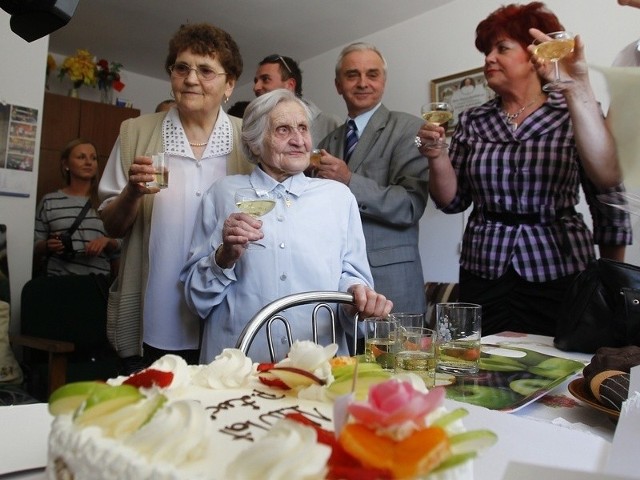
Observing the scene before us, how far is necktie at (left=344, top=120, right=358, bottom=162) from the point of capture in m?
2.18

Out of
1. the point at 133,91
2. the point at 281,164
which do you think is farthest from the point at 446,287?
the point at 133,91

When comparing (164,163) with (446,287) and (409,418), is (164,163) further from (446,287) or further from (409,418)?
(446,287)

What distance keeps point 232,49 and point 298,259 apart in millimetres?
727

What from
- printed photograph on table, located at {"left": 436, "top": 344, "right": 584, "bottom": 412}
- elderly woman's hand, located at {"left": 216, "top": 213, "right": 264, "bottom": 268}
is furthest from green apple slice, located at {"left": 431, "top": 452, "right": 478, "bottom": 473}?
elderly woman's hand, located at {"left": 216, "top": 213, "right": 264, "bottom": 268}

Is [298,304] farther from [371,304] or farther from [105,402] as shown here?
[105,402]

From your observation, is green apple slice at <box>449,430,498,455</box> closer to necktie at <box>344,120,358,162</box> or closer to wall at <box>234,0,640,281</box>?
necktie at <box>344,120,358,162</box>

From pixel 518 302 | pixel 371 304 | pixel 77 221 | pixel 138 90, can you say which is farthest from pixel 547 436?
pixel 138 90

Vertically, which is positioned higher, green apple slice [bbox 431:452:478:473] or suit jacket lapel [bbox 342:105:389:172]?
suit jacket lapel [bbox 342:105:389:172]

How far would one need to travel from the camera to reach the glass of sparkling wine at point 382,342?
41.5 inches

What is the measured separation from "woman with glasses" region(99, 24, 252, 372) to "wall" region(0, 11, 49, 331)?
1572mm

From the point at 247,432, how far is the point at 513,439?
0.32m

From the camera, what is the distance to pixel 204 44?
173 cm

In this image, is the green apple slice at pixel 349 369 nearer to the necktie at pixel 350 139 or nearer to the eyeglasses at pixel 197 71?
the eyeglasses at pixel 197 71

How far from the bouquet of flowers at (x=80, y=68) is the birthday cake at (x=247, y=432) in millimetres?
4635
